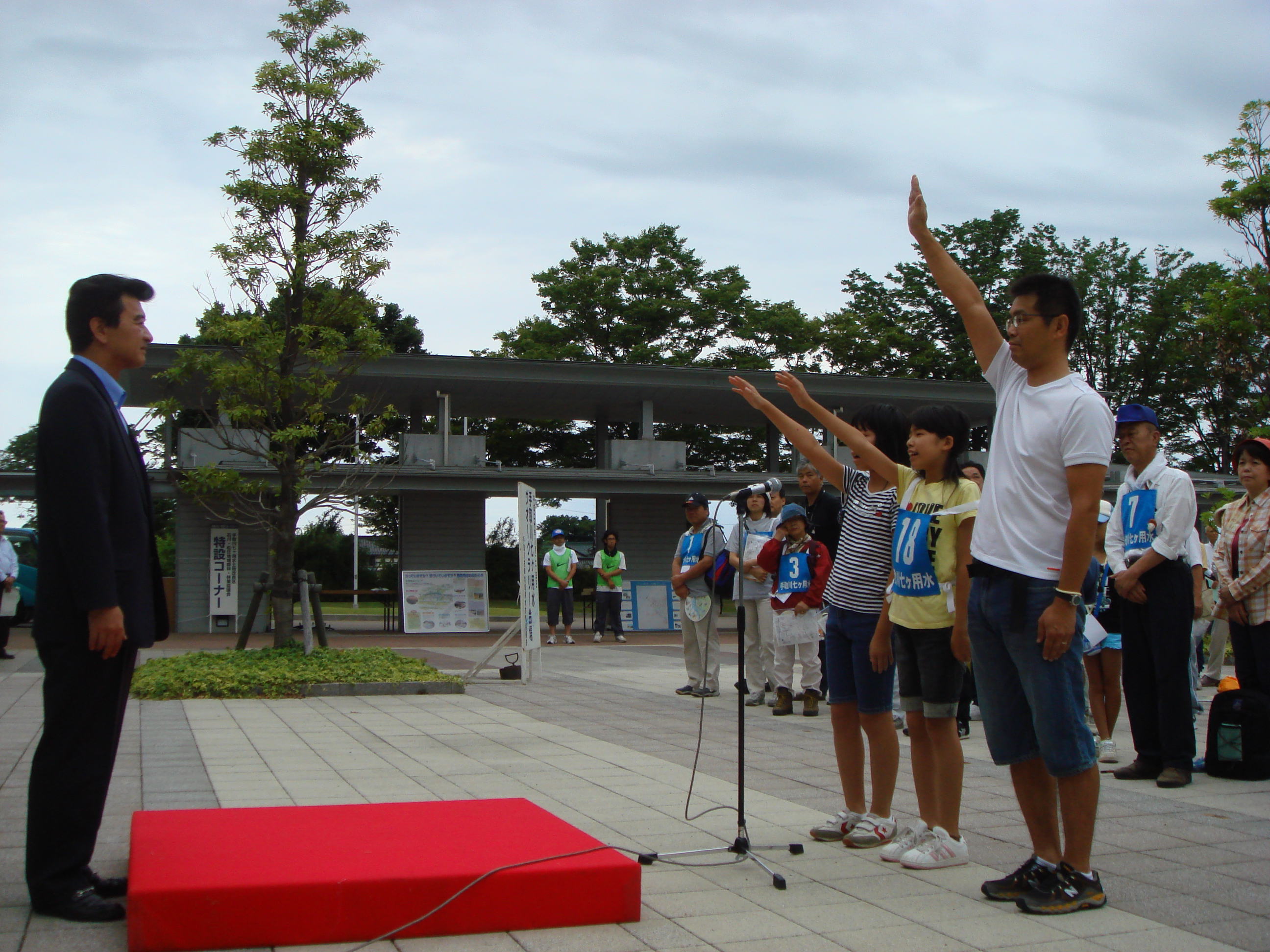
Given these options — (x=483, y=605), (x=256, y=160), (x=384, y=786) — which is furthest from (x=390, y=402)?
(x=384, y=786)

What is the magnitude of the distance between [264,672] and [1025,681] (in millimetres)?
8373

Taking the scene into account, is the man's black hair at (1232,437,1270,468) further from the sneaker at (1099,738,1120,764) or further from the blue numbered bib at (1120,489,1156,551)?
the sneaker at (1099,738,1120,764)

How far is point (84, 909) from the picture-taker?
3.37 meters

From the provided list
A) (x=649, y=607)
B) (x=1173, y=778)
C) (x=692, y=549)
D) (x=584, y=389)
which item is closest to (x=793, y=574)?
(x=692, y=549)

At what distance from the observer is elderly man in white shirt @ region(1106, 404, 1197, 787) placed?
5.84 metres

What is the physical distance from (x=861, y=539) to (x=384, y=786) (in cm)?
285

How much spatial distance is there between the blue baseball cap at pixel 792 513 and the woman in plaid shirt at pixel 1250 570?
10.1 feet

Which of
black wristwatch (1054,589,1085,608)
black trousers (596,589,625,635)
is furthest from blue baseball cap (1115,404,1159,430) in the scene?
black trousers (596,589,625,635)

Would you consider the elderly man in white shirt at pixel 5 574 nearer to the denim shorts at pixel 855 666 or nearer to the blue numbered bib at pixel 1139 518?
the denim shorts at pixel 855 666

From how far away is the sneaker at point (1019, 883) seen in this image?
367 cm

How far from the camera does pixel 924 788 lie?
430 cm

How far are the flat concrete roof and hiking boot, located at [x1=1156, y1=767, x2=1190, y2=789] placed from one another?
725 inches

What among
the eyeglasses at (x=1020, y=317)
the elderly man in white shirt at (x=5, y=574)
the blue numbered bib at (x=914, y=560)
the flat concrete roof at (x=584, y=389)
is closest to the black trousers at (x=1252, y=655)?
the blue numbered bib at (x=914, y=560)

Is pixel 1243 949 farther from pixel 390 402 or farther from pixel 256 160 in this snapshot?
pixel 390 402
